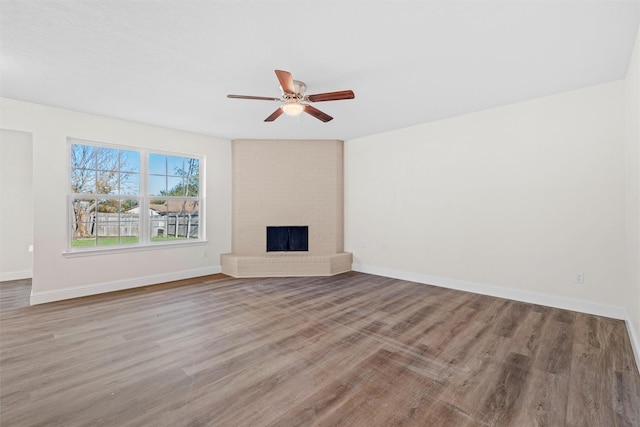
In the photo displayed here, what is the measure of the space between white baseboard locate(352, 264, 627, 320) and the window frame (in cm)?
354

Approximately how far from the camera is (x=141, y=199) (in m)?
4.73

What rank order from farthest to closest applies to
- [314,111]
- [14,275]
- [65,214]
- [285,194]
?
[285,194]
[14,275]
[65,214]
[314,111]

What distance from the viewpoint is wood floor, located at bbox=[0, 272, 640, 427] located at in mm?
1706

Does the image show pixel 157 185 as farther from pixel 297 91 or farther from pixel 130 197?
pixel 297 91

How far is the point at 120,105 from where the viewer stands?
3754 mm

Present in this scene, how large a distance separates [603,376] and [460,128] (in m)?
3.30

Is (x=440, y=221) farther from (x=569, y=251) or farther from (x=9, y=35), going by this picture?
(x=9, y=35)

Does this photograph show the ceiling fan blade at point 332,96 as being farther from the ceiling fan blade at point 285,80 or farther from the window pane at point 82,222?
the window pane at point 82,222

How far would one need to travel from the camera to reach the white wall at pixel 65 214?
371cm

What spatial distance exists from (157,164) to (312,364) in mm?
4316

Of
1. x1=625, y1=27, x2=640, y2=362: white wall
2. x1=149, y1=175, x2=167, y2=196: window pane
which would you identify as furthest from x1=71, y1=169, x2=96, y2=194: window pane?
x1=625, y1=27, x2=640, y2=362: white wall

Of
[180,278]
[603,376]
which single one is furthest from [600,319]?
[180,278]

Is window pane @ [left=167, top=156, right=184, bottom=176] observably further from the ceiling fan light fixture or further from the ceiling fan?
the ceiling fan light fixture

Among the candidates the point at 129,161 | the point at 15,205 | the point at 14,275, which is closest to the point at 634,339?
the point at 129,161
